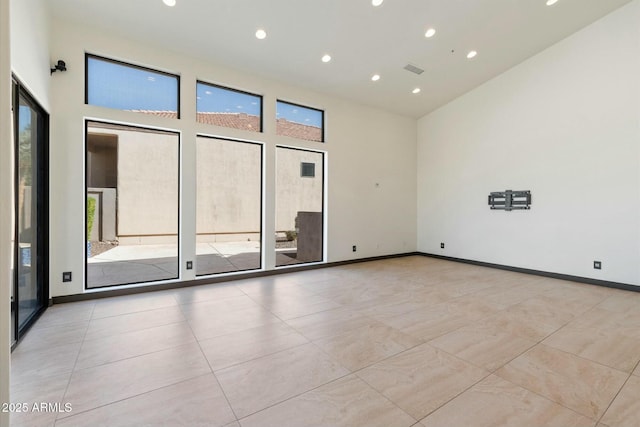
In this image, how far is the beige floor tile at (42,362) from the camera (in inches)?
85.6

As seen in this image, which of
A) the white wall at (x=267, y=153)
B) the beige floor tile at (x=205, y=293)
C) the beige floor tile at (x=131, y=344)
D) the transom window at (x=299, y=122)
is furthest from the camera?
the transom window at (x=299, y=122)

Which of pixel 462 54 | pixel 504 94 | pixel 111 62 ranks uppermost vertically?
pixel 462 54

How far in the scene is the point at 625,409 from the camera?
6.01ft

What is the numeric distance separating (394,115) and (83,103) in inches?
243

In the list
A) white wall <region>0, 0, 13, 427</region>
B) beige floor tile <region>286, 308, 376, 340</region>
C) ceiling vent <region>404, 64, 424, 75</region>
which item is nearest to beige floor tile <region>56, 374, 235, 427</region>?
white wall <region>0, 0, 13, 427</region>

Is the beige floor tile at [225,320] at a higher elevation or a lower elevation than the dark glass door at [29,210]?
lower

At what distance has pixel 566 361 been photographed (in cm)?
241

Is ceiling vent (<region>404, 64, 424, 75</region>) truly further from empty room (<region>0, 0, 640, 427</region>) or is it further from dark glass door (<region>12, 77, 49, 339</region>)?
dark glass door (<region>12, 77, 49, 339</region>)

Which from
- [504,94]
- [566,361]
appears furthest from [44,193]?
[504,94]

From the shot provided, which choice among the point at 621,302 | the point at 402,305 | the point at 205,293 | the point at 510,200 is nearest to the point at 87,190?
the point at 205,293

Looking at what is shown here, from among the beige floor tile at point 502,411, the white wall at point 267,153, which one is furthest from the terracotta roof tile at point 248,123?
the beige floor tile at point 502,411

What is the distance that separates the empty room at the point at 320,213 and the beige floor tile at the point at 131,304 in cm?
6

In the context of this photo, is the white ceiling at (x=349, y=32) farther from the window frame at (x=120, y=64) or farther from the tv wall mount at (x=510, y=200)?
the tv wall mount at (x=510, y=200)

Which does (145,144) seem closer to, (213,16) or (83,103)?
(83,103)
